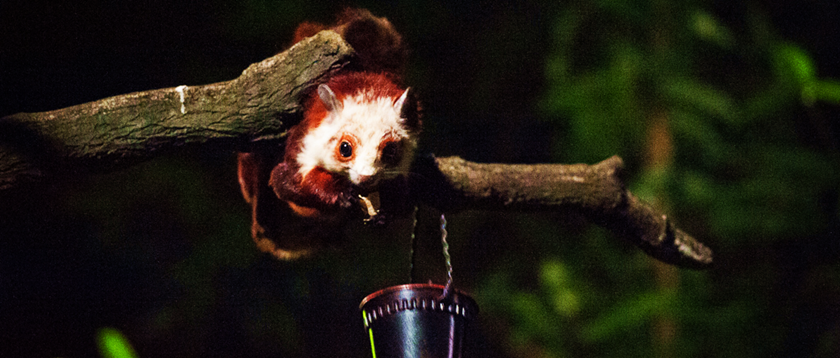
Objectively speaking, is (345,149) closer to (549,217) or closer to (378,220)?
(378,220)

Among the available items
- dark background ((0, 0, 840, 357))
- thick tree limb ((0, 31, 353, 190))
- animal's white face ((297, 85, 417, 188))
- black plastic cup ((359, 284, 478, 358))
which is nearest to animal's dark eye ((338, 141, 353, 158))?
animal's white face ((297, 85, 417, 188))

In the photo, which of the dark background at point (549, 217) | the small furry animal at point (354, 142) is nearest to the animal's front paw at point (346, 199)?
the small furry animal at point (354, 142)

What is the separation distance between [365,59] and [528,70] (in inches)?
52.1

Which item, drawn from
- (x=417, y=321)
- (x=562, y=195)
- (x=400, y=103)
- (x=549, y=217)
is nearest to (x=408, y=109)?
(x=400, y=103)

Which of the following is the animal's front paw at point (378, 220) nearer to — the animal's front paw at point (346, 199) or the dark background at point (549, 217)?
the animal's front paw at point (346, 199)

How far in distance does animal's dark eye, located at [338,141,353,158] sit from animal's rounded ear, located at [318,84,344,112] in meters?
0.05

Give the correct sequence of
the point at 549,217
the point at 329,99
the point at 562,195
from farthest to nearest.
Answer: the point at 549,217 < the point at 562,195 < the point at 329,99

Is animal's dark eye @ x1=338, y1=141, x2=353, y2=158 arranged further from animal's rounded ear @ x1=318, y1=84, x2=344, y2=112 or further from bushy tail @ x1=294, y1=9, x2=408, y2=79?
bushy tail @ x1=294, y1=9, x2=408, y2=79

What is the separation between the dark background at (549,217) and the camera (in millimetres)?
1900

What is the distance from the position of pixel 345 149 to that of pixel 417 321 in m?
0.28

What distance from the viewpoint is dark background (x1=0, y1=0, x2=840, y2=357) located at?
190 centimetres

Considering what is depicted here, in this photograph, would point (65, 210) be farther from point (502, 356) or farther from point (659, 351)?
point (659, 351)

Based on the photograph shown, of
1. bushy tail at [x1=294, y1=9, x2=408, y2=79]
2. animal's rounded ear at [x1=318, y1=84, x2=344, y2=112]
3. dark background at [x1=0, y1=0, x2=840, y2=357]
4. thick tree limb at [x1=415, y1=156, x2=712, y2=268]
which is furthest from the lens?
dark background at [x1=0, y1=0, x2=840, y2=357]

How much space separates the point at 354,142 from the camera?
3.30 ft
